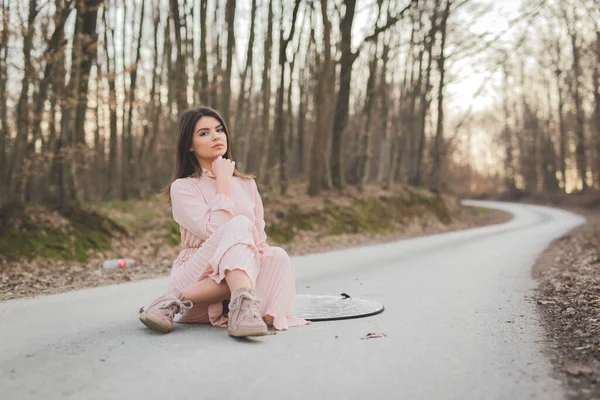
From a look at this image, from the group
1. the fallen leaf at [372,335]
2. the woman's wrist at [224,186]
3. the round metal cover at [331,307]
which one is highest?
the woman's wrist at [224,186]

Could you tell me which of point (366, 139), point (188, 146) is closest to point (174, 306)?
point (188, 146)

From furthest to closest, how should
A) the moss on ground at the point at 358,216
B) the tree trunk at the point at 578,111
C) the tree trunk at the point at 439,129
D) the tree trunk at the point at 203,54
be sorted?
the tree trunk at the point at 578,111 < the tree trunk at the point at 439,129 < the moss on ground at the point at 358,216 < the tree trunk at the point at 203,54

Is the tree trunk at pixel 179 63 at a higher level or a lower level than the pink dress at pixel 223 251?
higher

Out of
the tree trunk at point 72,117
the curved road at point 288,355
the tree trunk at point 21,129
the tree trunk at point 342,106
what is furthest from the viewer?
the tree trunk at point 342,106

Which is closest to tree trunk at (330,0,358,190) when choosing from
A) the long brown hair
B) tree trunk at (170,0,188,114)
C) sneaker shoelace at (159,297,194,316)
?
tree trunk at (170,0,188,114)

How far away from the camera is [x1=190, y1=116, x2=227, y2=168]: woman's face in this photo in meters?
4.80

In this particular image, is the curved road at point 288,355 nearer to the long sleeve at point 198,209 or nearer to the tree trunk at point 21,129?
the long sleeve at point 198,209

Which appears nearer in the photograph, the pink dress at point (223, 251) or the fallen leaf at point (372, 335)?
the fallen leaf at point (372, 335)

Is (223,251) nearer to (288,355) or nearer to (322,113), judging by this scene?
(288,355)

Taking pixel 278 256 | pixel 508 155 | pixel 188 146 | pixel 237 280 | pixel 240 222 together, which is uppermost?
pixel 508 155

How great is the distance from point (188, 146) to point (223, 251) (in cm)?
114

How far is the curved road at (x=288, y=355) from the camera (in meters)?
2.92

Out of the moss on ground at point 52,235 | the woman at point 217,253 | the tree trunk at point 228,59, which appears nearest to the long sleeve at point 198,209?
the woman at point 217,253

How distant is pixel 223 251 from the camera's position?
13.7 ft
